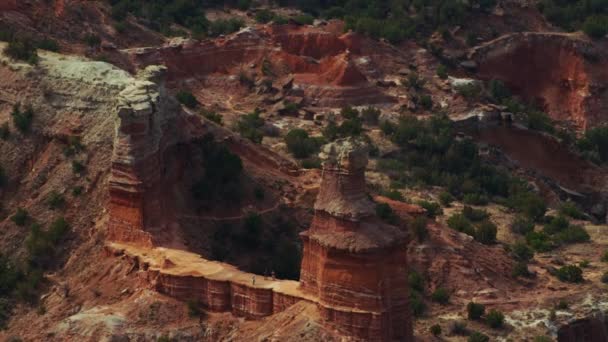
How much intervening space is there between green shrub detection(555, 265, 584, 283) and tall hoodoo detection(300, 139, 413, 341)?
16.7m

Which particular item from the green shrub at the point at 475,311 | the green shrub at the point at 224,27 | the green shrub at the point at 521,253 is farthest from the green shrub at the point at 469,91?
the green shrub at the point at 475,311

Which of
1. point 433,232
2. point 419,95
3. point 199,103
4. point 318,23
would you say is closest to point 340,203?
point 433,232

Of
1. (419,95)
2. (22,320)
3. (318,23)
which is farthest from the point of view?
(318,23)

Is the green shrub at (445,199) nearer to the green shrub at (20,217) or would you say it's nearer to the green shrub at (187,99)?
the green shrub at (187,99)

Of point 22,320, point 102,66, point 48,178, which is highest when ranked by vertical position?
point 102,66

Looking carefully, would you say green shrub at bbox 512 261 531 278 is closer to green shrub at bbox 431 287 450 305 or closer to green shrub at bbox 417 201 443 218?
green shrub at bbox 431 287 450 305

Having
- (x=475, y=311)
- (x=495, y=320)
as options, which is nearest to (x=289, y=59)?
(x=475, y=311)

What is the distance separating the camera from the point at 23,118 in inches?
2381

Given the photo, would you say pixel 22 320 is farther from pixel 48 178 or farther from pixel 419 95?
pixel 419 95

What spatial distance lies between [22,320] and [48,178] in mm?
7440

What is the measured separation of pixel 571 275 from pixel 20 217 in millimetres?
23234

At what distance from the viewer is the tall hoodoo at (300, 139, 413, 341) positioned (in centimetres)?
→ 4634

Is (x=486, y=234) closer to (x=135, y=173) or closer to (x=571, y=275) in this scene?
(x=571, y=275)

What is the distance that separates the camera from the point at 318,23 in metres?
104
